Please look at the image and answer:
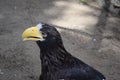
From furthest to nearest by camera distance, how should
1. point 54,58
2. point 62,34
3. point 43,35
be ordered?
point 62,34, point 54,58, point 43,35

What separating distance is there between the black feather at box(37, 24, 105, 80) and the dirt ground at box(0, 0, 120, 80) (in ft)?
5.15

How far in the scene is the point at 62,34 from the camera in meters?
6.94

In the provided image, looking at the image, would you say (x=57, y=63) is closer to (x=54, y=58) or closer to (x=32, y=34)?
(x=54, y=58)

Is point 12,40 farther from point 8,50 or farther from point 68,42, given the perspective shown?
point 68,42

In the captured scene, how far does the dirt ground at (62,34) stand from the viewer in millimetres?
5949

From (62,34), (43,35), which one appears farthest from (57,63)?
(62,34)

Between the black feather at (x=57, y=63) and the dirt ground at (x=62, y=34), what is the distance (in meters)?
1.57

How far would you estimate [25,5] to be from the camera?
26.5 ft

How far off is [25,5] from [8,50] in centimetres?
204

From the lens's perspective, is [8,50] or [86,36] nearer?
[8,50]

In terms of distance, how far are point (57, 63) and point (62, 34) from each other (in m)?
2.86

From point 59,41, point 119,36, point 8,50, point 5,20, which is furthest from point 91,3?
point 59,41

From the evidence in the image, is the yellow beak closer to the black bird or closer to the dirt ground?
the black bird

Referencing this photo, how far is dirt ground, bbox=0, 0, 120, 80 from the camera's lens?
5949 mm
